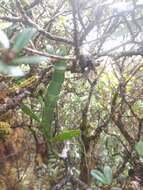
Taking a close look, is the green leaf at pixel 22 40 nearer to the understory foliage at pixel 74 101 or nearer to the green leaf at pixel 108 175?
the understory foliage at pixel 74 101

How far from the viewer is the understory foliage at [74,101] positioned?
51.1 inches

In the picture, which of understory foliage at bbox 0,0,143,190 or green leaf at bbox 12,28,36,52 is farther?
understory foliage at bbox 0,0,143,190

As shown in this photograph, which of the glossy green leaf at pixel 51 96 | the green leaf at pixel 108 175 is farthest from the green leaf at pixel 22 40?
the green leaf at pixel 108 175

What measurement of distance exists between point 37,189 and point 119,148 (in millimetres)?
773

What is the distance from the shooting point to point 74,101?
8.84ft

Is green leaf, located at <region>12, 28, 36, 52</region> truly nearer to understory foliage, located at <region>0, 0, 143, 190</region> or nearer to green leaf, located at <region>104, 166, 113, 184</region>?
understory foliage, located at <region>0, 0, 143, 190</region>

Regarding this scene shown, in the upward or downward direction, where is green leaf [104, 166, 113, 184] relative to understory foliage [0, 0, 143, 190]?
downward

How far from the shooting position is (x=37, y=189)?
8.41ft

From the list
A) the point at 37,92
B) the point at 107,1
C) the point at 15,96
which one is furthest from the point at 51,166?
the point at 107,1

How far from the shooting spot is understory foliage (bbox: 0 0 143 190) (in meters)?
1.30

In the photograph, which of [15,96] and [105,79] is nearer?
[15,96]

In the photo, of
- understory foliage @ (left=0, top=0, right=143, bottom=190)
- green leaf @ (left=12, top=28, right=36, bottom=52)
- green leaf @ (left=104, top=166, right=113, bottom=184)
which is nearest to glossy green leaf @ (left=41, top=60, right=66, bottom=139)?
understory foliage @ (left=0, top=0, right=143, bottom=190)

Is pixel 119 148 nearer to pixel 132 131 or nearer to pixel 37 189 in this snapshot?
pixel 132 131

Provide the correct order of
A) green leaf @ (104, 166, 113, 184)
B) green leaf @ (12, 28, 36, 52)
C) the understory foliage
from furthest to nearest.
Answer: green leaf @ (104, 166, 113, 184), the understory foliage, green leaf @ (12, 28, 36, 52)
